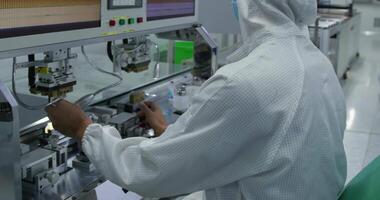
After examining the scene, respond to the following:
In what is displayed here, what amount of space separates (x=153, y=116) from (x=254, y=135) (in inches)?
27.1

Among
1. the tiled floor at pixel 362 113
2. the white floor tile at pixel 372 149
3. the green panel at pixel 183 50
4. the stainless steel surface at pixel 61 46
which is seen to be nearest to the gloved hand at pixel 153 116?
the stainless steel surface at pixel 61 46

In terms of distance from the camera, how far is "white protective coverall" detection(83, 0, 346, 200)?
3.30 ft

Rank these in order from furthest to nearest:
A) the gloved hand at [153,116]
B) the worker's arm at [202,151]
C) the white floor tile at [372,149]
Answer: the white floor tile at [372,149]
the gloved hand at [153,116]
the worker's arm at [202,151]

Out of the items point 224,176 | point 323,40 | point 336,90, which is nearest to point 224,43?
point 323,40

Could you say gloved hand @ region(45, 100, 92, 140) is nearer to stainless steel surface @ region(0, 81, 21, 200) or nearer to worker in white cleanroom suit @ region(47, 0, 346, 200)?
worker in white cleanroom suit @ region(47, 0, 346, 200)

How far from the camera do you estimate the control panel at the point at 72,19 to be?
112 centimetres

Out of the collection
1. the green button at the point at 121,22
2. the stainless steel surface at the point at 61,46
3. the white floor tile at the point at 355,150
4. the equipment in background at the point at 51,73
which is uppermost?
the green button at the point at 121,22

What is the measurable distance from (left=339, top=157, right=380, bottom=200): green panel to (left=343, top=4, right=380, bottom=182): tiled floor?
1907 millimetres

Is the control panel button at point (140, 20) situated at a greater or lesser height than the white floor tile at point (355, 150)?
greater

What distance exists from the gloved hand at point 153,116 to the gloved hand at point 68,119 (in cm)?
34

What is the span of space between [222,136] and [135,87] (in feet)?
3.97

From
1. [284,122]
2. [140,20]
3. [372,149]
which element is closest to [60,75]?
[140,20]

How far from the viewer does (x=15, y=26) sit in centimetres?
112

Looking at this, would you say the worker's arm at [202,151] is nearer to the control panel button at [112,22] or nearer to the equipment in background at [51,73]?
the equipment in background at [51,73]
